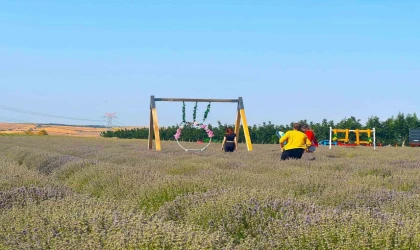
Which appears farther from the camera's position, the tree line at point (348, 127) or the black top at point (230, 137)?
the tree line at point (348, 127)

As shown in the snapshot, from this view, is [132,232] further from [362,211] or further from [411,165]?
[411,165]

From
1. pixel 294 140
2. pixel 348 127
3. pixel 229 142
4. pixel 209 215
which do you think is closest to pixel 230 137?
pixel 229 142

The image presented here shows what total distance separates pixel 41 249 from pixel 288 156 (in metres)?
8.57

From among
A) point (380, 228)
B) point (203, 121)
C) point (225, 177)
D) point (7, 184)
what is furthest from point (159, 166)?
point (203, 121)

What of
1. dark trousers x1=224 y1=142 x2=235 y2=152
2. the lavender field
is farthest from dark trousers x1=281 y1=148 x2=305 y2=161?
the lavender field

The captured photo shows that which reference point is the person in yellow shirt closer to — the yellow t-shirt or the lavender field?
the yellow t-shirt

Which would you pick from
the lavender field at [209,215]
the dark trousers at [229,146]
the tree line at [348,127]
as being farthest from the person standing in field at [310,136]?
the tree line at [348,127]

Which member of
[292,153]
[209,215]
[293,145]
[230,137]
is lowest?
[209,215]

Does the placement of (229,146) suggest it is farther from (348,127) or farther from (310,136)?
(348,127)

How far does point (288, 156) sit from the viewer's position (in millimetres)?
10891

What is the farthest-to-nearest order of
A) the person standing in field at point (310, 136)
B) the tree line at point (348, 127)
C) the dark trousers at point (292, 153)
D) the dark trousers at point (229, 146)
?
the tree line at point (348, 127) → the dark trousers at point (229, 146) → the person standing in field at point (310, 136) → the dark trousers at point (292, 153)

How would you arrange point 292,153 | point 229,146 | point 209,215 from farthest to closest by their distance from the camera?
point 229,146
point 292,153
point 209,215

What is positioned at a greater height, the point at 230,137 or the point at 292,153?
the point at 230,137

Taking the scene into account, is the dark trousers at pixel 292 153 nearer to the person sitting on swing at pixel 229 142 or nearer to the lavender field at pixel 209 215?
the person sitting on swing at pixel 229 142
